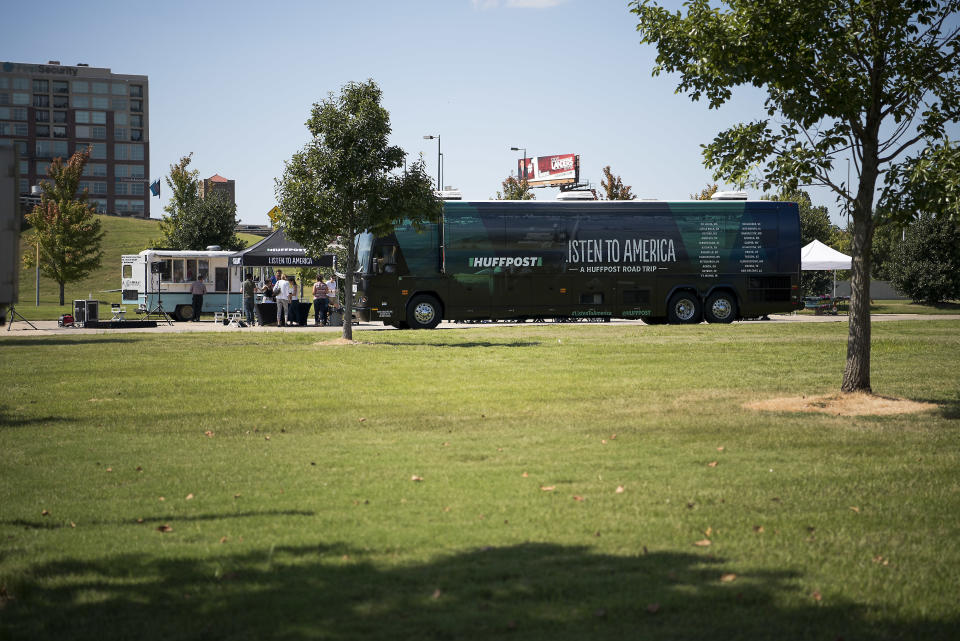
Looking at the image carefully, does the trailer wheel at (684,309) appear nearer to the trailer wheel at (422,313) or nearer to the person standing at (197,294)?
the trailer wheel at (422,313)

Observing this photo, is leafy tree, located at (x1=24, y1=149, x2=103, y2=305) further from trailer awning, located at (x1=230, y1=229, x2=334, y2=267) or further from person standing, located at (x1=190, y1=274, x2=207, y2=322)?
trailer awning, located at (x1=230, y1=229, x2=334, y2=267)

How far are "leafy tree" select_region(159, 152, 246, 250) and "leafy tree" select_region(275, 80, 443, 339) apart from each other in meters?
30.2

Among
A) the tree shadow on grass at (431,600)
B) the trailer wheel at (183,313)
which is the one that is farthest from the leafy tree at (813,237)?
the tree shadow on grass at (431,600)

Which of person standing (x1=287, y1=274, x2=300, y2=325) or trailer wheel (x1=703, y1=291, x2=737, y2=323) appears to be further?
person standing (x1=287, y1=274, x2=300, y2=325)

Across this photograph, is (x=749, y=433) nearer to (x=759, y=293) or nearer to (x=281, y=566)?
(x=281, y=566)

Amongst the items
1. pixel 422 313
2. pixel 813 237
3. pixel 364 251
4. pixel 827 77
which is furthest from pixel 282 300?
pixel 813 237

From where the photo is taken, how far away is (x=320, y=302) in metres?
32.0

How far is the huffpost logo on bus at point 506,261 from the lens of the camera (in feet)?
98.0

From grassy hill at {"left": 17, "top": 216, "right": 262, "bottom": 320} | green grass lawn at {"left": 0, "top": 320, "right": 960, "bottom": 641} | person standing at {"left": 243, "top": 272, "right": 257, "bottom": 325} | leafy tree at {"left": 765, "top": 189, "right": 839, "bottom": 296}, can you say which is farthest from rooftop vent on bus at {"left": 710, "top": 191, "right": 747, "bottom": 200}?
grassy hill at {"left": 17, "top": 216, "right": 262, "bottom": 320}

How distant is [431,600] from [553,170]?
8762 centimetres

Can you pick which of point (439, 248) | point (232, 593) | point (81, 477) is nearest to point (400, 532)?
point (232, 593)

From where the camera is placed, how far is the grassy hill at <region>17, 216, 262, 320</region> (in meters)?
52.5

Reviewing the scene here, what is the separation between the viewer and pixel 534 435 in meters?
9.59

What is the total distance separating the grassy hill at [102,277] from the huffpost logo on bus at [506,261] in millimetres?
20000
